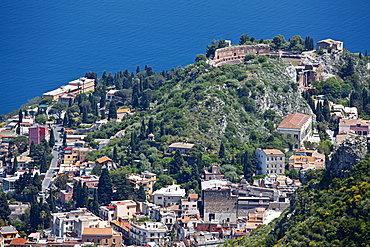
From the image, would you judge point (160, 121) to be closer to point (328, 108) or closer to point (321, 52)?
point (328, 108)

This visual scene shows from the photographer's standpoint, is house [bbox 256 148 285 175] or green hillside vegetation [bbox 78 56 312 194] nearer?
house [bbox 256 148 285 175]

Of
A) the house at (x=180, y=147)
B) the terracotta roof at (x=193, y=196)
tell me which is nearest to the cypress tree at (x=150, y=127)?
the house at (x=180, y=147)

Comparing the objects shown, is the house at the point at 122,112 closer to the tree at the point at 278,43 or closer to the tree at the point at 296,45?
the tree at the point at 278,43

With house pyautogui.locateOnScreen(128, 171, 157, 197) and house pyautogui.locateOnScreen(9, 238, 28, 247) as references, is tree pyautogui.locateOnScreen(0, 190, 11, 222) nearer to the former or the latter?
house pyautogui.locateOnScreen(9, 238, 28, 247)

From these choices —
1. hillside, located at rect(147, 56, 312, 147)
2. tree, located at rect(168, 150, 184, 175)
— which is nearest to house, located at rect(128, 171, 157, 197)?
tree, located at rect(168, 150, 184, 175)

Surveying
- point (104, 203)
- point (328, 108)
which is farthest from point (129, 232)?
point (328, 108)

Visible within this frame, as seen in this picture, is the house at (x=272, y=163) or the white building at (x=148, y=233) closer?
the white building at (x=148, y=233)
